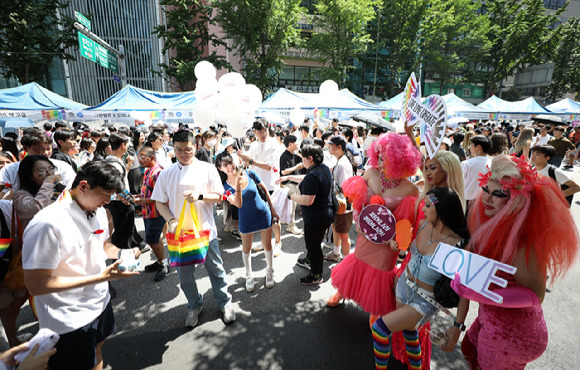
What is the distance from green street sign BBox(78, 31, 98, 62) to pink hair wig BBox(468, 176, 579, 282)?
42.0ft

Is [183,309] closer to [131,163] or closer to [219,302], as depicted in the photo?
[219,302]

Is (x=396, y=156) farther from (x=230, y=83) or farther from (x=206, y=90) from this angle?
(x=206, y=90)

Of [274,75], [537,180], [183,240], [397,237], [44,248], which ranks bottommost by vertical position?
[183,240]

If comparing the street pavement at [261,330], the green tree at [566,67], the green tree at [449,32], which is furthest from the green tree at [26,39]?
the green tree at [566,67]

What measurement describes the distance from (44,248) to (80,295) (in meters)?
0.44

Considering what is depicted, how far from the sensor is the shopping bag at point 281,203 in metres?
4.71

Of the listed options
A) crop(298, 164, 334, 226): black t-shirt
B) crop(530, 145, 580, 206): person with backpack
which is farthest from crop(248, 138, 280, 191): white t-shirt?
crop(530, 145, 580, 206): person with backpack

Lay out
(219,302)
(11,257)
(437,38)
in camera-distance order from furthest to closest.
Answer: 1. (437,38)
2. (219,302)
3. (11,257)

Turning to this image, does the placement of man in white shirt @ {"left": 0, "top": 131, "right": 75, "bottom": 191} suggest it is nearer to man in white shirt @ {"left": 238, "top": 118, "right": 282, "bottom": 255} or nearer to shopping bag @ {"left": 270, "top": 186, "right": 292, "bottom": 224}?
shopping bag @ {"left": 270, "top": 186, "right": 292, "bottom": 224}

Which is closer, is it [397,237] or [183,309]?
[397,237]

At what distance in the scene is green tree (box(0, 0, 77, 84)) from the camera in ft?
61.5

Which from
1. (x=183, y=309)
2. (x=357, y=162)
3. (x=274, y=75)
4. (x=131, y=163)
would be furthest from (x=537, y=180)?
(x=274, y=75)

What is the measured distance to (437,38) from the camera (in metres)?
29.8


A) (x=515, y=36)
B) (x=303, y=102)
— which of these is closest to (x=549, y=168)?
(x=303, y=102)
